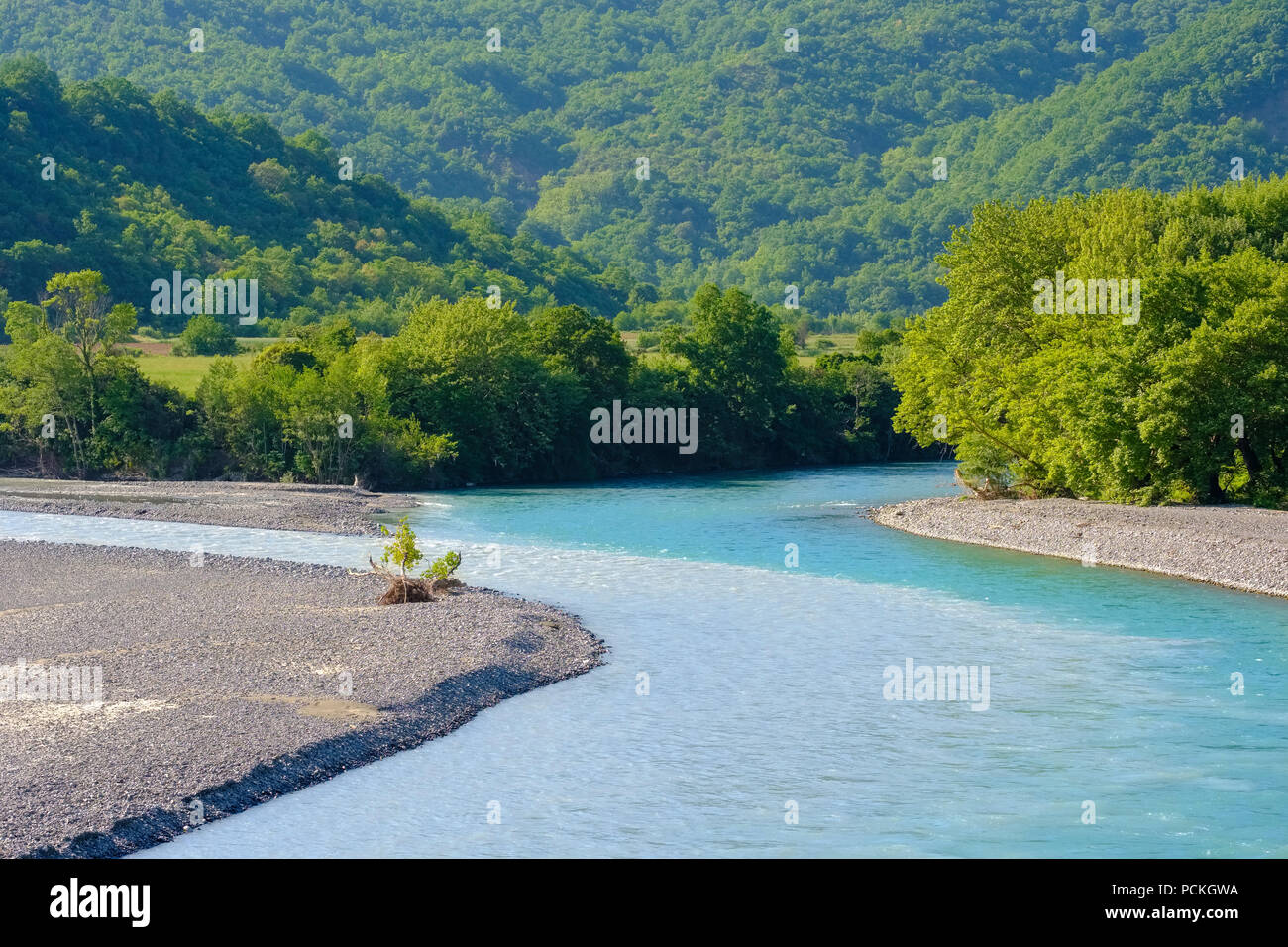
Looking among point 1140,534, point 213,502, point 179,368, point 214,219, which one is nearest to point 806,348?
point 214,219

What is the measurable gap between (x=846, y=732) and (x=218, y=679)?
11518 millimetres

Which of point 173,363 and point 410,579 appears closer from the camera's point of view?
point 410,579

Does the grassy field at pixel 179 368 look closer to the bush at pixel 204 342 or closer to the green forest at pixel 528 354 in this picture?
the green forest at pixel 528 354

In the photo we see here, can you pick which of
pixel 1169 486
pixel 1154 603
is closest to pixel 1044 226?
pixel 1169 486

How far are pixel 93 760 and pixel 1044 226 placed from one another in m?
46.6

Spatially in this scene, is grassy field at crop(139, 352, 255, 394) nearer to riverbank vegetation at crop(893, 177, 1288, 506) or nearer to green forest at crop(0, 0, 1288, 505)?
green forest at crop(0, 0, 1288, 505)

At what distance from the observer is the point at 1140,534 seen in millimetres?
43188

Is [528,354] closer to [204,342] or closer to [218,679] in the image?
[204,342]

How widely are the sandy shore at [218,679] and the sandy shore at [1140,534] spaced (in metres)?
18.3

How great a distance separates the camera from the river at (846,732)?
19141 mm

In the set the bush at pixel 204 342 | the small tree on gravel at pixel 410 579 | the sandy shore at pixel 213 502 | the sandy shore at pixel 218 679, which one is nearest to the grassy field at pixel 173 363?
the bush at pixel 204 342

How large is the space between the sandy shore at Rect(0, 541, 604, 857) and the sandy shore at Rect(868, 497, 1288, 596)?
60.0 ft
